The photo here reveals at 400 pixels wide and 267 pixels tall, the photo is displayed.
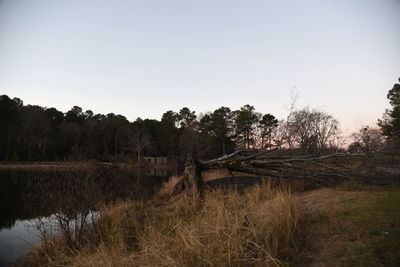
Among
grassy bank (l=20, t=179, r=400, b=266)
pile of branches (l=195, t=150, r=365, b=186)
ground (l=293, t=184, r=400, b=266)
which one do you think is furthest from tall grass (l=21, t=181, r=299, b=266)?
pile of branches (l=195, t=150, r=365, b=186)

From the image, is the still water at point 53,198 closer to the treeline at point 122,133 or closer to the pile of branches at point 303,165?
the pile of branches at point 303,165

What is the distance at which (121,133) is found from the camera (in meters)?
48.2

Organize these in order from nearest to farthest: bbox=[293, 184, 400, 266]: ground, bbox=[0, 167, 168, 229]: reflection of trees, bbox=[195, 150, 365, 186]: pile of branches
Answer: bbox=[293, 184, 400, 266]: ground < bbox=[0, 167, 168, 229]: reflection of trees < bbox=[195, 150, 365, 186]: pile of branches

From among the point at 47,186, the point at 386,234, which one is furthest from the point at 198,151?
the point at 386,234

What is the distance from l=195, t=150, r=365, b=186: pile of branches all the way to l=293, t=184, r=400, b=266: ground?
1518 millimetres

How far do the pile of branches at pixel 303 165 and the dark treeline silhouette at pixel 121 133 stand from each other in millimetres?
29915

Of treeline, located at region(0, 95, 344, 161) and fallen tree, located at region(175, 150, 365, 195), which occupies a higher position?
treeline, located at region(0, 95, 344, 161)

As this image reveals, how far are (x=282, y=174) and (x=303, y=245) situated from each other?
14.1 feet

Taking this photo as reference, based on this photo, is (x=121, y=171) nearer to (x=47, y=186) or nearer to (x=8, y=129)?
(x=47, y=186)

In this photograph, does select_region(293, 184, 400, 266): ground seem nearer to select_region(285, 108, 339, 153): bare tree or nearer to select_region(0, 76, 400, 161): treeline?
select_region(285, 108, 339, 153): bare tree

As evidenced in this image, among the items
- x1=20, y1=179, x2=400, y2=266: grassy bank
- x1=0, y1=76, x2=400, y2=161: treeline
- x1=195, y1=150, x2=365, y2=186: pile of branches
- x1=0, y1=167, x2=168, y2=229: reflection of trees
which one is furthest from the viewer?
x1=0, y1=76, x2=400, y2=161: treeline

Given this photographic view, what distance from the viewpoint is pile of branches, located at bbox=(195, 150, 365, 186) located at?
6332 millimetres

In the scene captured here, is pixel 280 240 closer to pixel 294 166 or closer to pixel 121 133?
pixel 294 166

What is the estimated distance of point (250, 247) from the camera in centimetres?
317
